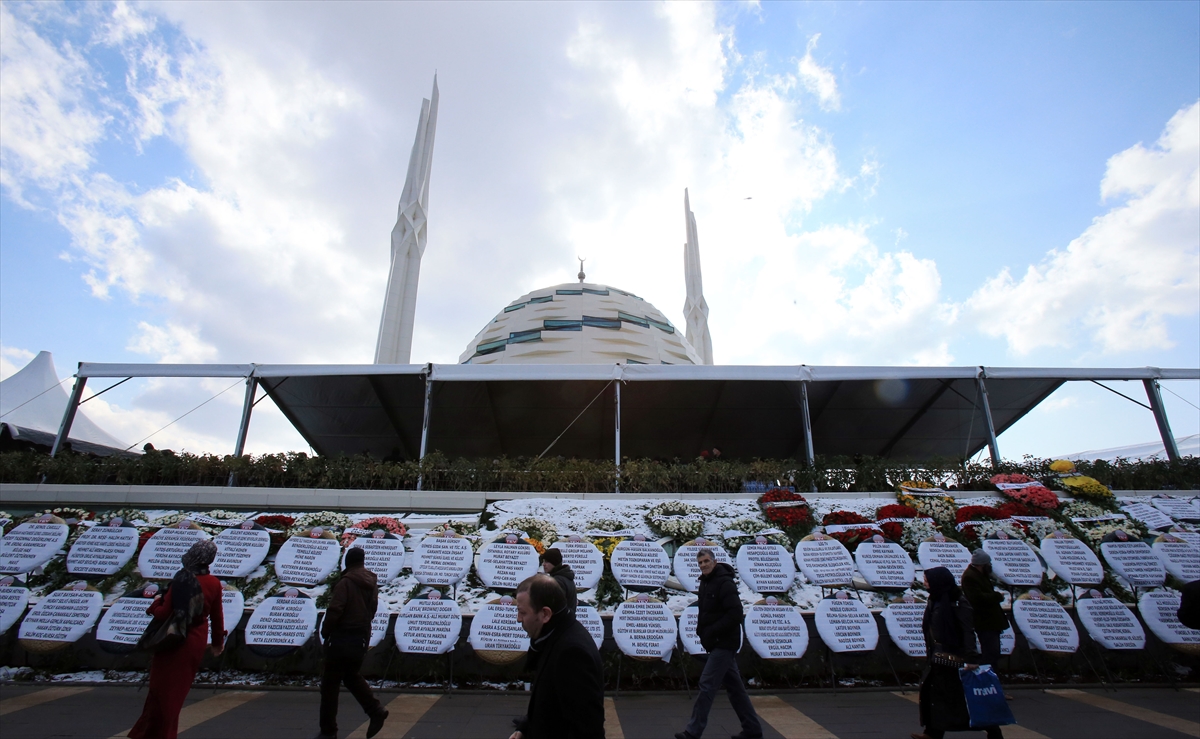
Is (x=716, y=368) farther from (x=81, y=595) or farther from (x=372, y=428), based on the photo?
(x=372, y=428)

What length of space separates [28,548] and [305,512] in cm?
319

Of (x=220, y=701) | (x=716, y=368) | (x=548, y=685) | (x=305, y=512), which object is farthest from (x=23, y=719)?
(x=716, y=368)

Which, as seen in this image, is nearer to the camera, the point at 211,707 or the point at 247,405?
the point at 211,707

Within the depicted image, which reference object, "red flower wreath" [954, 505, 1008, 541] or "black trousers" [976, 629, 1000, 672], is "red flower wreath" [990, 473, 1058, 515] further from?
"black trousers" [976, 629, 1000, 672]

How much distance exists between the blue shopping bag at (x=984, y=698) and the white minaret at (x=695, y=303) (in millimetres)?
26163

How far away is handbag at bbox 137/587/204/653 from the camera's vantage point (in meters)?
3.39

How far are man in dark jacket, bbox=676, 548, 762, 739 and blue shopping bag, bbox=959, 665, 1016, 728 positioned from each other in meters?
1.46

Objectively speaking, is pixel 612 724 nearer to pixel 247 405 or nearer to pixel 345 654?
pixel 345 654

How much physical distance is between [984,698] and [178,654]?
5310 mm

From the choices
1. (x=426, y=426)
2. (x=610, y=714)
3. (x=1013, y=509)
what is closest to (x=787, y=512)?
(x=1013, y=509)

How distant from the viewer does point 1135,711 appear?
5.20 m

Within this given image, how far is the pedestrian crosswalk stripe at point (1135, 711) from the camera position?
4.66 m

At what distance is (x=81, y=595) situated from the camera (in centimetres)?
651

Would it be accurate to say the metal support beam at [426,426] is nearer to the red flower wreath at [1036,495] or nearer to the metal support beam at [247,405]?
the metal support beam at [247,405]
